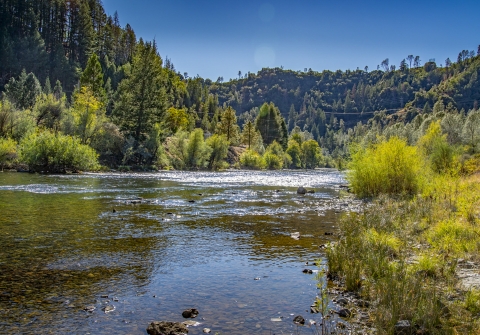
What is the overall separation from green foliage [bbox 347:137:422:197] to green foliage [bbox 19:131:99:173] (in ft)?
135

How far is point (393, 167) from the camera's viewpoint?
1189 inches

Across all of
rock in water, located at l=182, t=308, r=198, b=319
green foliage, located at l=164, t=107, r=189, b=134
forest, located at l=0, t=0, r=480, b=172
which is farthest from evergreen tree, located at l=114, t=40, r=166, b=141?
rock in water, located at l=182, t=308, r=198, b=319

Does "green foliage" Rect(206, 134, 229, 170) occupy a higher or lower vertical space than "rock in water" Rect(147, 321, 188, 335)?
higher

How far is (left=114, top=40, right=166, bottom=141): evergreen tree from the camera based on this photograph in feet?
268

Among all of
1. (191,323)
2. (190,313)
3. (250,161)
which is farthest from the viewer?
(250,161)

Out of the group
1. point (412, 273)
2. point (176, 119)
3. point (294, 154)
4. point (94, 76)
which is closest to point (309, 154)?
point (294, 154)

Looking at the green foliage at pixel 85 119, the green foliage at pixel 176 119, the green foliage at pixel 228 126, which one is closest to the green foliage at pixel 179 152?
the green foliage at pixel 85 119

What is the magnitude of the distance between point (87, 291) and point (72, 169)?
2026 inches

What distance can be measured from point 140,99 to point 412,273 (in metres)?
80.1

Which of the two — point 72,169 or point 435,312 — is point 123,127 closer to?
point 72,169

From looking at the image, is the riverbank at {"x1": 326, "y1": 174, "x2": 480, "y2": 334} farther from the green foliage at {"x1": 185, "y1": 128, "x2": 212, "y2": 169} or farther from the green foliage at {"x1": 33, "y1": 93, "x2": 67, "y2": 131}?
the green foliage at {"x1": 185, "y1": 128, "x2": 212, "y2": 169}

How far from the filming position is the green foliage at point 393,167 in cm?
2972

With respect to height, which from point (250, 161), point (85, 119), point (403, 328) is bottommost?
point (403, 328)

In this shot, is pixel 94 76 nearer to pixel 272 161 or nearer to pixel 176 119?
pixel 176 119
